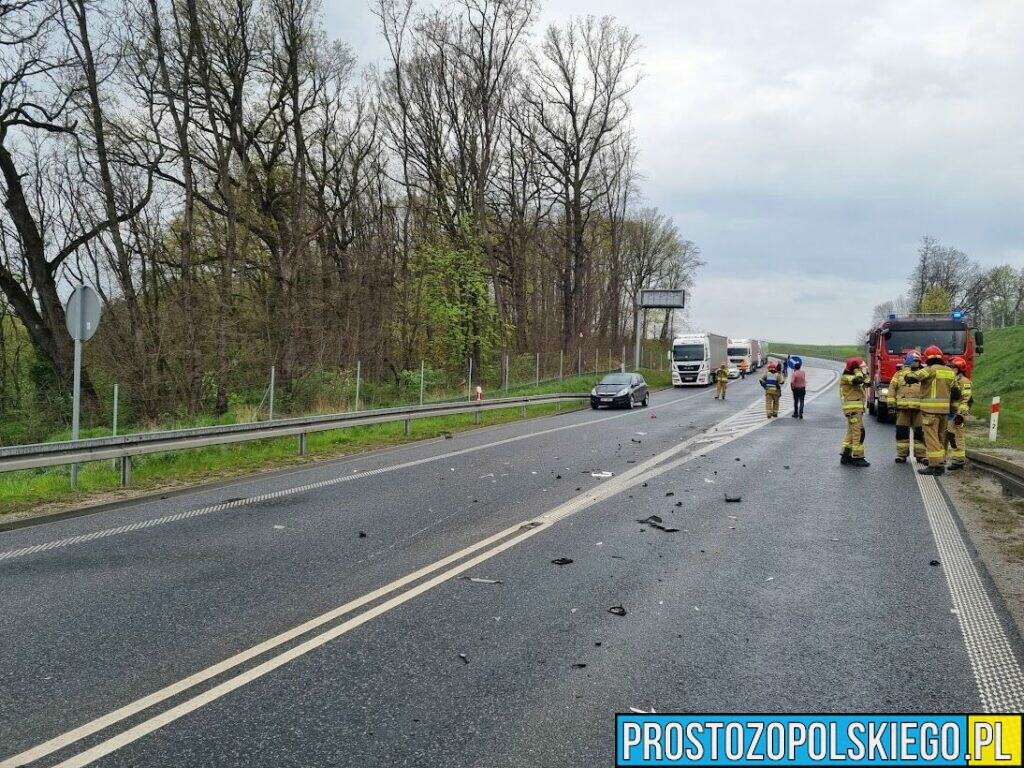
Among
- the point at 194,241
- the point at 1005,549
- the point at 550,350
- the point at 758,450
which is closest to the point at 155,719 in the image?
the point at 1005,549

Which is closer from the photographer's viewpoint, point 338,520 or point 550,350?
point 338,520

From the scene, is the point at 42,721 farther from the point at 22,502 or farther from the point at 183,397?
the point at 183,397

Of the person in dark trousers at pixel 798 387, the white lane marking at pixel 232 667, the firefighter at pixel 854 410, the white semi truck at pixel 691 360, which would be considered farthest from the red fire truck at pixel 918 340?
the white semi truck at pixel 691 360

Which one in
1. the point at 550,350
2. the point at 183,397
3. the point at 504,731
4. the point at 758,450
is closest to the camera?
the point at 504,731

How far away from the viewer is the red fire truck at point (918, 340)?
1820cm

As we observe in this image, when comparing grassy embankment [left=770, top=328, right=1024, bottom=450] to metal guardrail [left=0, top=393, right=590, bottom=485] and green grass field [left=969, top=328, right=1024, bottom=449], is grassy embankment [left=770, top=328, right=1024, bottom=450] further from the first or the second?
metal guardrail [left=0, top=393, right=590, bottom=485]

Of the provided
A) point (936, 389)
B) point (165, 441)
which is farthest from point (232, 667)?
point (936, 389)

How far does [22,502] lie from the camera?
8.38 metres

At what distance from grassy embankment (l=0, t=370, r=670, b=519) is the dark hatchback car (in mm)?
8238

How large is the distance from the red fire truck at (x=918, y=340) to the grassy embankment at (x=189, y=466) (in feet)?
38.1

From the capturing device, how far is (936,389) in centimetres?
1057

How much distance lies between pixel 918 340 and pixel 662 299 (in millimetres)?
28433

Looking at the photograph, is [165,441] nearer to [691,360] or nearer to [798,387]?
[798,387]

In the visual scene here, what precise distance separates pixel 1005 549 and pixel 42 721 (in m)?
7.29
